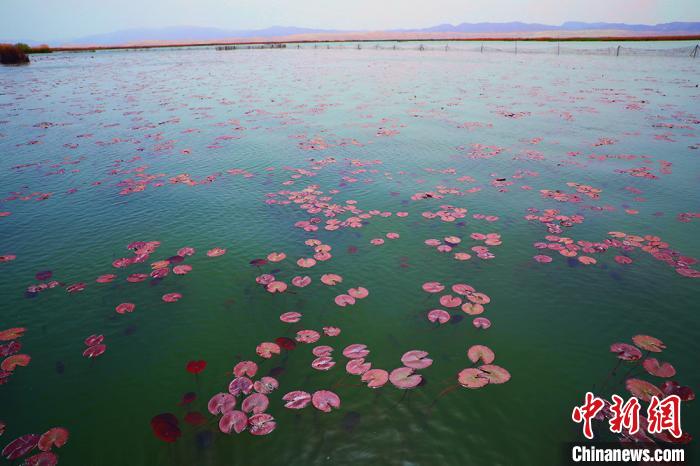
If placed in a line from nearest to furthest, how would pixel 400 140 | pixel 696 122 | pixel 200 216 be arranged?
pixel 200 216
pixel 400 140
pixel 696 122

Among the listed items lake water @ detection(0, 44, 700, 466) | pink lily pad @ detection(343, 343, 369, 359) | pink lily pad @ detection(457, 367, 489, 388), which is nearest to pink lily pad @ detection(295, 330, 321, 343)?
lake water @ detection(0, 44, 700, 466)

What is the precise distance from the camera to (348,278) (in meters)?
6.49

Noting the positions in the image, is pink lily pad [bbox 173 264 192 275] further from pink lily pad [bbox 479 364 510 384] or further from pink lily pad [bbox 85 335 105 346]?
pink lily pad [bbox 479 364 510 384]

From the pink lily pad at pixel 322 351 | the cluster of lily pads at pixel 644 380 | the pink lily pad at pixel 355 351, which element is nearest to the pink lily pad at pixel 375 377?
the pink lily pad at pixel 355 351

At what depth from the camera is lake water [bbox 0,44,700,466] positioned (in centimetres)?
401

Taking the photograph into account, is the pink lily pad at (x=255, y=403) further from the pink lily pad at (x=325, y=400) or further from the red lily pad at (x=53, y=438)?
the red lily pad at (x=53, y=438)

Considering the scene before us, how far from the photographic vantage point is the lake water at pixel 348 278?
4.01 metres

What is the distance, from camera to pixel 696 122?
17.3m

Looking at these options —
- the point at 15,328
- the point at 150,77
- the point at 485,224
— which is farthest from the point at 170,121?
the point at 150,77

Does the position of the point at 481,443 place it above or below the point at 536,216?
below

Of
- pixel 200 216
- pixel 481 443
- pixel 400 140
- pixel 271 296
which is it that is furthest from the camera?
pixel 400 140

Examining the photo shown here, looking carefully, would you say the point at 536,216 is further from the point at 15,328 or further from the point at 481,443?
the point at 15,328

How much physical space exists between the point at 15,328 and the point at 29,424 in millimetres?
2172

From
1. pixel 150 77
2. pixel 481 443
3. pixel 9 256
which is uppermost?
pixel 150 77
